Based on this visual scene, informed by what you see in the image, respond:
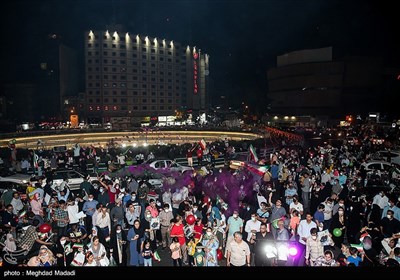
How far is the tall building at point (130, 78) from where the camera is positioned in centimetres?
9169

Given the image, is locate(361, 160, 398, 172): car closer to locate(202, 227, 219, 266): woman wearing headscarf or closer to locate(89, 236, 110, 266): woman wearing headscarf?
locate(202, 227, 219, 266): woman wearing headscarf

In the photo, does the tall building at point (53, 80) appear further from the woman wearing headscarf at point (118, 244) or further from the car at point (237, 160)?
the woman wearing headscarf at point (118, 244)

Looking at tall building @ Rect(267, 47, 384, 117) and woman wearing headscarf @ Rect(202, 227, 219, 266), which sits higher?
tall building @ Rect(267, 47, 384, 117)

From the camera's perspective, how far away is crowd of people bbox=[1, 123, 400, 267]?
23.6ft

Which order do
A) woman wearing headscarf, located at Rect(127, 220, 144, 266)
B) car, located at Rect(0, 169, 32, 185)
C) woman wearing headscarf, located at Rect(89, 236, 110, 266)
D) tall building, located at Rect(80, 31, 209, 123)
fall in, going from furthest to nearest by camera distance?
1. tall building, located at Rect(80, 31, 209, 123)
2. car, located at Rect(0, 169, 32, 185)
3. woman wearing headscarf, located at Rect(127, 220, 144, 266)
4. woman wearing headscarf, located at Rect(89, 236, 110, 266)

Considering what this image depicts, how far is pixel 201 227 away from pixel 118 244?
87.8 inches

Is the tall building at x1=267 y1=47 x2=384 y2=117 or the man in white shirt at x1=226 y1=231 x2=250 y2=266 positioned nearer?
the man in white shirt at x1=226 y1=231 x2=250 y2=266

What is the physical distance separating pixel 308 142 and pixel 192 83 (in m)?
83.7

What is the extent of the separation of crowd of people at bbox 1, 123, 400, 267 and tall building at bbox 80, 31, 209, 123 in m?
82.0

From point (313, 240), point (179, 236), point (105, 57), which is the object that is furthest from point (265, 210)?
point (105, 57)

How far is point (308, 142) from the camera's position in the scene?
3381 centimetres

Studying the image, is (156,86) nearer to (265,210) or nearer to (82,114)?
(82,114)

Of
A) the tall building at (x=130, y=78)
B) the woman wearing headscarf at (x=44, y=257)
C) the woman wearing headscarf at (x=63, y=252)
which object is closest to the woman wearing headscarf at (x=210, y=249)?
the woman wearing headscarf at (x=63, y=252)

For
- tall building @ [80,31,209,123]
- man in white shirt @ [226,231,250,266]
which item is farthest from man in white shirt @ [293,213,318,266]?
tall building @ [80,31,209,123]
